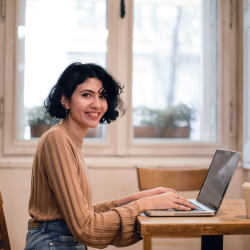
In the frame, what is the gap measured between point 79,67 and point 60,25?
118 cm

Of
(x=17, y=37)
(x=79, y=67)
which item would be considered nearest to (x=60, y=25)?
(x=17, y=37)

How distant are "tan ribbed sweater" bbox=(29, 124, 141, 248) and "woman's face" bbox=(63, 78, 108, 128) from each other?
14 centimetres

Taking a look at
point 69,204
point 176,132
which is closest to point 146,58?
point 176,132

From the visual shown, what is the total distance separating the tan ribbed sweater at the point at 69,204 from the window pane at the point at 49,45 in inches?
46.3

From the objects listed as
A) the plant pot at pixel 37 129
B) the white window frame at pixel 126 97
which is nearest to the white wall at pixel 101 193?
the white window frame at pixel 126 97

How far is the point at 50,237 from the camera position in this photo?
1.06 metres

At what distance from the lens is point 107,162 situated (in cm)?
207

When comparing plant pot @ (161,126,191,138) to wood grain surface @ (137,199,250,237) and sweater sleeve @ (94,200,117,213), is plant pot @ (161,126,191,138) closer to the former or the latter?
sweater sleeve @ (94,200,117,213)

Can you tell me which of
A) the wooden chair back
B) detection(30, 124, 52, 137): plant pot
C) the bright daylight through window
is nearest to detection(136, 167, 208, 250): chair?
the wooden chair back

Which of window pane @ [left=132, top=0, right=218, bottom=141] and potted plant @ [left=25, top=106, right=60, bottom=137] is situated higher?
window pane @ [left=132, top=0, right=218, bottom=141]

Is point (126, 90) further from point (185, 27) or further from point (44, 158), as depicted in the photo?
point (44, 158)

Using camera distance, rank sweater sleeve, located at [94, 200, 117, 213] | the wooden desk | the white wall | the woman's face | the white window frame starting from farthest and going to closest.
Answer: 1. the white window frame
2. the white wall
3. sweater sleeve, located at [94, 200, 117, 213]
4. the woman's face
5. the wooden desk

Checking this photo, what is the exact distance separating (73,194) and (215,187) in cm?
55

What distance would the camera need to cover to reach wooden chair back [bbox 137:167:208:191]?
1.73m
